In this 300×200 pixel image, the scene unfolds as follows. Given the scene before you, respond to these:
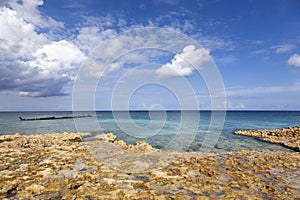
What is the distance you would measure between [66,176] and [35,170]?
1.66 metres

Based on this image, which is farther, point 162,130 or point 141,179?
point 162,130

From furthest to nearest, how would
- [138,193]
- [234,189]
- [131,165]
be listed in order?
[131,165]
[234,189]
[138,193]

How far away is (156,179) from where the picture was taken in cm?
794

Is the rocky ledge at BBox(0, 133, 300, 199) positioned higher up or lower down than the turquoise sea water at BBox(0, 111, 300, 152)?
higher up

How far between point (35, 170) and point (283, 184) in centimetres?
1032

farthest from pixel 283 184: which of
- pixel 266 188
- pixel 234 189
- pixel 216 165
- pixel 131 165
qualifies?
pixel 131 165

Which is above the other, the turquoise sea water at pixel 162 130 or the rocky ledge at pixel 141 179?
the rocky ledge at pixel 141 179

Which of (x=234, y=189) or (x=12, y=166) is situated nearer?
(x=234, y=189)

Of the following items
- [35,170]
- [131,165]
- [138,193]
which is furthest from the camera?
[131,165]

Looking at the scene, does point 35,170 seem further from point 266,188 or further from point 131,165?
point 266,188

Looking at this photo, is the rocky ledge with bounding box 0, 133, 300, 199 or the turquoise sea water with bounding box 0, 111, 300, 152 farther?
the turquoise sea water with bounding box 0, 111, 300, 152

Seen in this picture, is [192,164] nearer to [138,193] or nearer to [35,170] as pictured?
[138,193]

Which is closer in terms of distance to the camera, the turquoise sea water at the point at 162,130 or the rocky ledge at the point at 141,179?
the rocky ledge at the point at 141,179

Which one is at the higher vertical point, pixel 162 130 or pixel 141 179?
pixel 141 179
